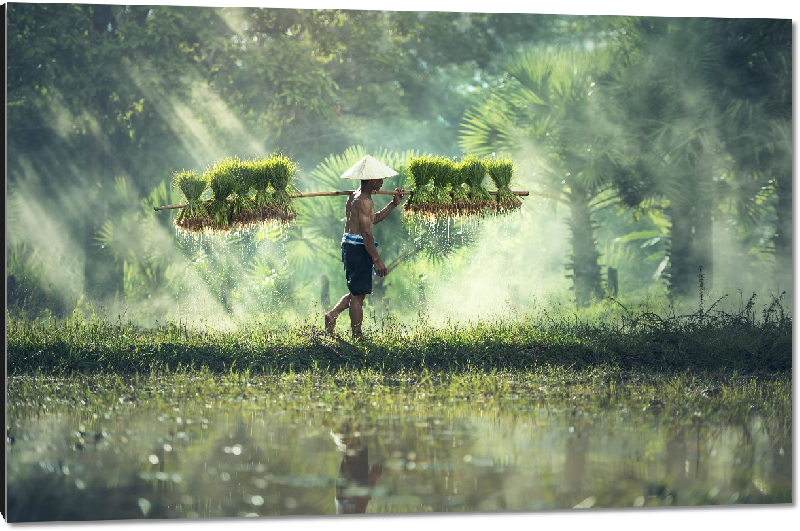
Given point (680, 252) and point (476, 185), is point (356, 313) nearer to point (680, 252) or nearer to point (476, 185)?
point (476, 185)

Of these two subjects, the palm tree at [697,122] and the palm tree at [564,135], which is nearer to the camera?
the palm tree at [697,122]

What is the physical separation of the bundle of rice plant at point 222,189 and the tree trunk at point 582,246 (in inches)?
228

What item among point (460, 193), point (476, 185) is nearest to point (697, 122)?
point (476, 185)

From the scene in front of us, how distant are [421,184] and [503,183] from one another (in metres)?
0.73

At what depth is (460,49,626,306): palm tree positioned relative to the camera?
1360 cm

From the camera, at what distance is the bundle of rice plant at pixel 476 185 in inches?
372

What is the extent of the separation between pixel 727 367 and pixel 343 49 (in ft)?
23.6

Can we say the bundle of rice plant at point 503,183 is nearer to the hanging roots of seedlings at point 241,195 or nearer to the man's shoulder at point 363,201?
the man's shoulder at point 363,201

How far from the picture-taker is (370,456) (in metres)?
6.59

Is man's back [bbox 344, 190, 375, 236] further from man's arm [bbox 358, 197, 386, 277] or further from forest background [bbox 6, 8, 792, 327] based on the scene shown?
forest background [bbox 6, 8, 792, 327]

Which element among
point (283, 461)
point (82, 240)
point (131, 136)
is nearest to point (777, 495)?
point (283, 461)

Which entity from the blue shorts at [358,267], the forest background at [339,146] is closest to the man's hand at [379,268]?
the blue shorts at [358,267]

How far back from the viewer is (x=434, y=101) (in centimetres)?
1655

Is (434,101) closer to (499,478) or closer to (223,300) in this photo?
(223,300)
